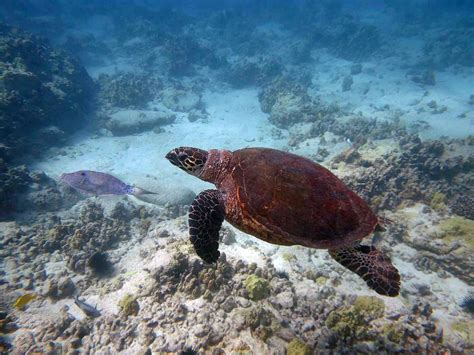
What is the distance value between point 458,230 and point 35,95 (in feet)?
54.9

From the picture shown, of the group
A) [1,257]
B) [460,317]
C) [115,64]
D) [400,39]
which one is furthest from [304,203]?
[400,39]

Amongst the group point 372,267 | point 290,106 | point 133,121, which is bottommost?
point 133,121

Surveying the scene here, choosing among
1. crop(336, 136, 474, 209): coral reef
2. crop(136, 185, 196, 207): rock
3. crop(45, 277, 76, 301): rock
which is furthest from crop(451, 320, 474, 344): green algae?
crop(136, 185, 196, 207): rock

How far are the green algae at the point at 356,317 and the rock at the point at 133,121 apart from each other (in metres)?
13.8

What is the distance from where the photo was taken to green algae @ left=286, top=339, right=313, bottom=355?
3.73m

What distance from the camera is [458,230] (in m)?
6.38

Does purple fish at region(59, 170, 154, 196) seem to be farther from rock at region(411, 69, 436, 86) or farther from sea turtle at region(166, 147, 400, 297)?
rock at region(411, 69, 436, 86)

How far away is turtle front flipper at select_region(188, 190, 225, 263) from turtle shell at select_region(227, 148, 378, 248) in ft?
0.83

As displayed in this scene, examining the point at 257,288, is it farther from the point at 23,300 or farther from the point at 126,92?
the point at 126,92

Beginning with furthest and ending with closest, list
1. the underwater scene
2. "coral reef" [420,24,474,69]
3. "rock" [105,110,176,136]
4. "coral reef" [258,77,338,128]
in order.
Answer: "coral reef" [420,24,474,69] < "coral reef" [258,77,338,128] < "rock" [105,110,176,136] < the underwater scene

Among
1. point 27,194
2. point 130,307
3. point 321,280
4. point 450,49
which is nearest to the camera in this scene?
point 130,307

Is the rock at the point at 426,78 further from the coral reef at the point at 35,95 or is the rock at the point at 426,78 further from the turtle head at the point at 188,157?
the coral reef at the point at 35,95

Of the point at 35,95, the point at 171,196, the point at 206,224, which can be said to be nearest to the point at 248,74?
the point at 35,95

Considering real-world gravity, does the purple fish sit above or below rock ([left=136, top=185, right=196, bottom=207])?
above
